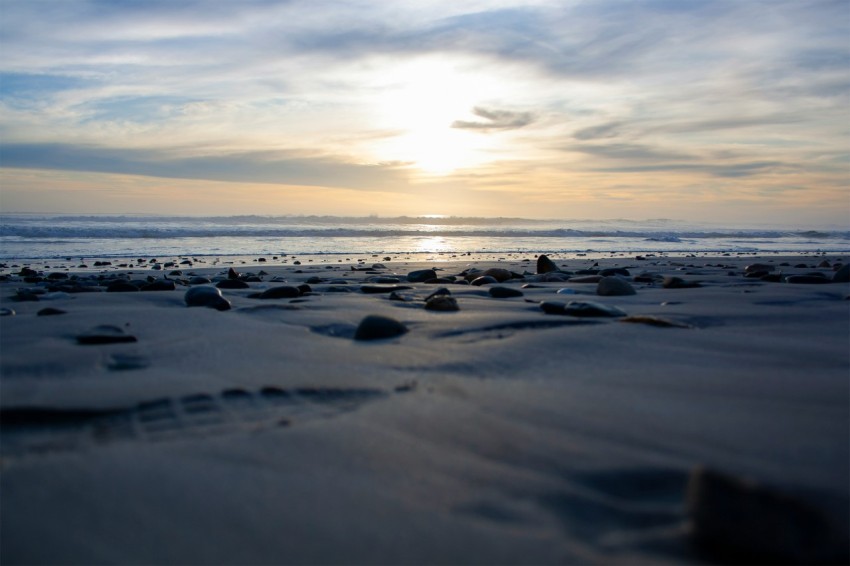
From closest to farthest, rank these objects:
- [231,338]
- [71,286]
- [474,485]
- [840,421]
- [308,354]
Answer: [474,485] < [840,421] < [308,354] < [231,338] < [71,286]

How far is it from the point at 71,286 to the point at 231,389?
14.0ft

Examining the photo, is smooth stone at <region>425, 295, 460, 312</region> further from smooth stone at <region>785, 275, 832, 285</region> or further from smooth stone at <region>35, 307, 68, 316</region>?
smooth stone at <region>785, 275, 832, 285</region>

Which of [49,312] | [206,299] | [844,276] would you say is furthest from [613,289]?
[49,312]

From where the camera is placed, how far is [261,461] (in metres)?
1.35

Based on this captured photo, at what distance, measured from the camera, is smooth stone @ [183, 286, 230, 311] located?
3820 mm

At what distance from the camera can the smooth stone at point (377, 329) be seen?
2.73 m

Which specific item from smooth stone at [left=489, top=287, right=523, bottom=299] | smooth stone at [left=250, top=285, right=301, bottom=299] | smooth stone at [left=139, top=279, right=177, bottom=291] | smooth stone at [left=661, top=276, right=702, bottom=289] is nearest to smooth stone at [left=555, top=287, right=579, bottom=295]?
smooth stone at [left=489, top=287, right=523, bottom=299]

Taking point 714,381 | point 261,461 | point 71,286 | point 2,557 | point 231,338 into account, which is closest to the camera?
point 2,557

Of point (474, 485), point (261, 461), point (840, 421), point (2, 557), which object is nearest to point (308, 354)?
point (261, 461)

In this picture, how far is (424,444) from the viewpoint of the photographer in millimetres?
1450

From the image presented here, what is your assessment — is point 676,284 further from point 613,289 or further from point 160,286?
point 160,286

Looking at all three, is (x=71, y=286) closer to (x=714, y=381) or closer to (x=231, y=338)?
(x=231, y=338)

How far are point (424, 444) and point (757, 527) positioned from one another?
0.68m

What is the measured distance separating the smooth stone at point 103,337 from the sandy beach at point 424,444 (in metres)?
0.01
